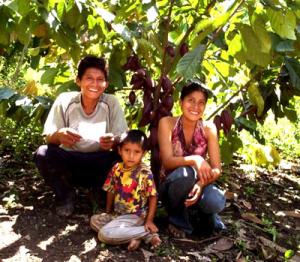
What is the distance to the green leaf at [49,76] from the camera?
3.33m

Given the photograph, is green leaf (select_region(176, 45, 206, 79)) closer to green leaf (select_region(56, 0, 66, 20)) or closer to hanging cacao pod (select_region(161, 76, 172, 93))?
green leaf (select_region(56, 0, 66, 20))

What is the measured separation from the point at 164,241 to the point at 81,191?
2.84ft

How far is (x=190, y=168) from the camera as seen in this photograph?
283 centimetres

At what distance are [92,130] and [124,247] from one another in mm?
745

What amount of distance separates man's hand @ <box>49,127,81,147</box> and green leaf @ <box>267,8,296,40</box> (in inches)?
55.3

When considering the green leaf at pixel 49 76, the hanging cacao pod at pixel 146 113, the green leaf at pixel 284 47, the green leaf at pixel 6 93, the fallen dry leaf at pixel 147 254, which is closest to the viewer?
the green leaf at pixel 284 47

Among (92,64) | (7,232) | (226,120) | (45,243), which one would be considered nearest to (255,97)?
(226,120)

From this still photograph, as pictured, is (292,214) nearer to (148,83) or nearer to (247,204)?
(247,204)

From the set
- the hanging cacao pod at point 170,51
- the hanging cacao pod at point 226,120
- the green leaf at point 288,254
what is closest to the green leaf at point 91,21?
the hanging cacao pod at point 170,51

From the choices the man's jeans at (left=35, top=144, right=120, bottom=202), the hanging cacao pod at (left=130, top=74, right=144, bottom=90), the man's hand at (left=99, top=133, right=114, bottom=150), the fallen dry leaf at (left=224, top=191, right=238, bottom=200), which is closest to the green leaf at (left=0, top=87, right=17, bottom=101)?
the man's jeans at (left=35, top=144, right=120, bottom=202)

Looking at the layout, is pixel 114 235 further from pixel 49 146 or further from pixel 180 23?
pixel 180 23

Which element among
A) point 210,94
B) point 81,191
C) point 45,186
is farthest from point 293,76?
point 45,186

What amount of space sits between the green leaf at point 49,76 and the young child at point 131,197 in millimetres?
806

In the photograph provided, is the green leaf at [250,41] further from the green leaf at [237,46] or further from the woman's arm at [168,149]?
the woman's arm at [168,149]
